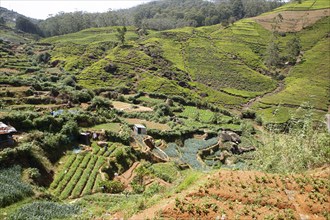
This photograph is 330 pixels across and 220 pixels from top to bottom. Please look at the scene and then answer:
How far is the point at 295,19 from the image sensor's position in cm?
14512

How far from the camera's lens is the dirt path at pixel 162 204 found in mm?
14281

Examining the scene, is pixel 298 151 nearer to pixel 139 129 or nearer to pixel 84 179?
pixel 84 179

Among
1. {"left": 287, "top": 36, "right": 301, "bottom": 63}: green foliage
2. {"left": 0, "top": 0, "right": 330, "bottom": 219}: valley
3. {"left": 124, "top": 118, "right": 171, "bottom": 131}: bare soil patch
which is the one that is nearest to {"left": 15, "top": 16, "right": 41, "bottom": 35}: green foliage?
{"left": 0, "top": 0, "right": 330, "bottom": 219}: valley

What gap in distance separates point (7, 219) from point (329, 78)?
106 m

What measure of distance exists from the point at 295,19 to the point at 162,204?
15296cm

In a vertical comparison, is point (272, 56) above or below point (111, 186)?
above

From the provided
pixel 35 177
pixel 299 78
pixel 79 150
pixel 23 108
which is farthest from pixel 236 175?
pixel 299 78

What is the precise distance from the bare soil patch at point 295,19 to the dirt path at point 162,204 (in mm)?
138845

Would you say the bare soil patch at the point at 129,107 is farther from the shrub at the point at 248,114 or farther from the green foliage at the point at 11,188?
the green foliage at the point at 11,188

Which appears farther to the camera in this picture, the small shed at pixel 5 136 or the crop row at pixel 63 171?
the small shed at pixel 5 136

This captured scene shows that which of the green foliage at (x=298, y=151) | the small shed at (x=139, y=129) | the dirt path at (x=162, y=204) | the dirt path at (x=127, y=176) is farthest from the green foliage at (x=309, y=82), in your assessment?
the dirt path at (x=162, y=204)

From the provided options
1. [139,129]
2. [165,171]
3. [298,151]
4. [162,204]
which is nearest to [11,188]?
[162,204]

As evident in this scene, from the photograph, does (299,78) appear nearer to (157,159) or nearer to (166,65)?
(166,65)

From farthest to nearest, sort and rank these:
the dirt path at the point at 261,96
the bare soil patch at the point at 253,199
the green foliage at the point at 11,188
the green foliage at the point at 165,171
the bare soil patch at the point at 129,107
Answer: the dirt path at the point at 261,96 < the bare soil patch at the point at 129,107 < the green foliage at the point at 165,171 < the green foliage at the point at 11,188 < the bare soil patch at the point at 253,199
